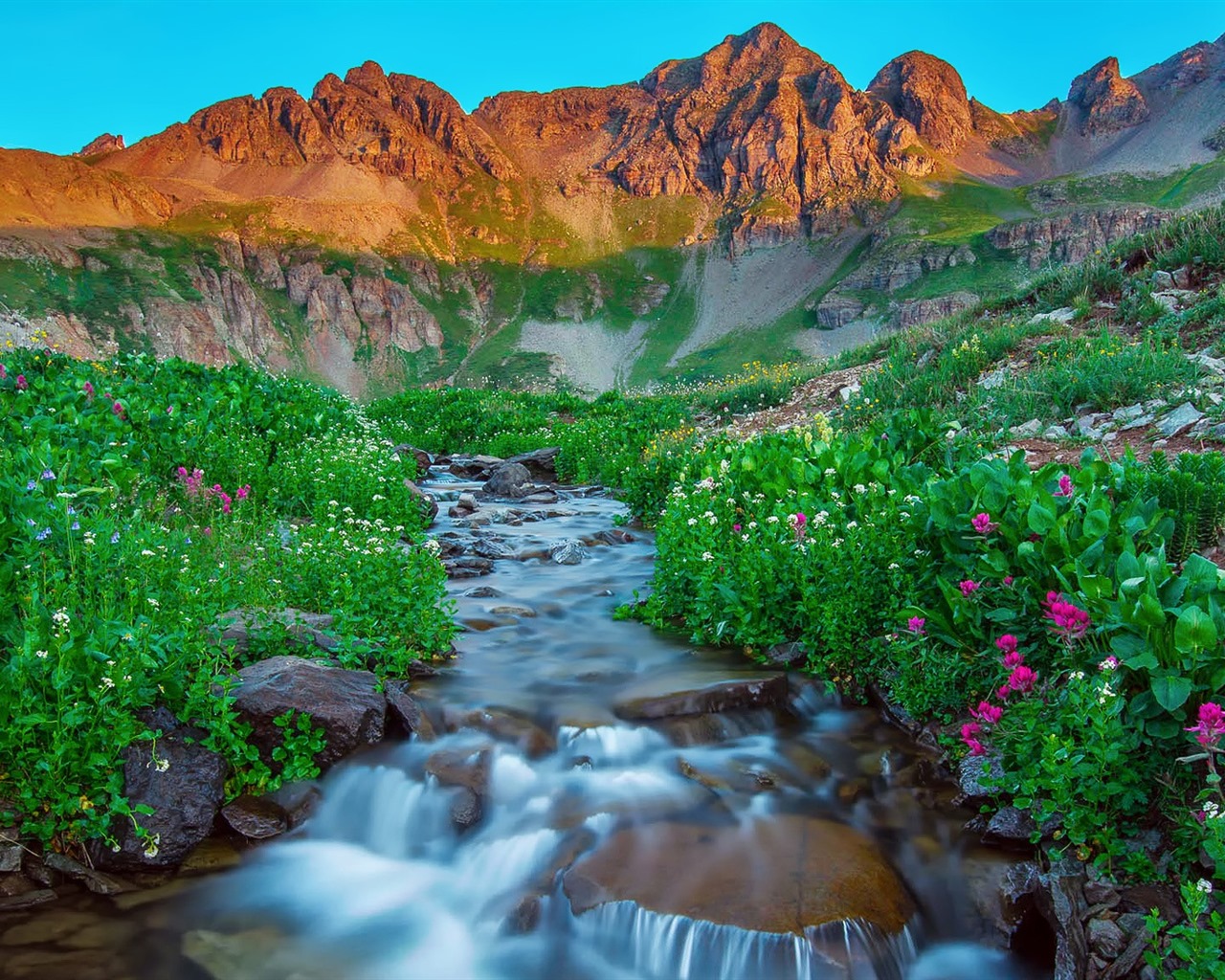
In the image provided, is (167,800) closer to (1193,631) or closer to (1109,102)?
(1193,631)

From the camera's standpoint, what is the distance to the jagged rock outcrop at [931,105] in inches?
7264

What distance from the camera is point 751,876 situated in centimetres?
370

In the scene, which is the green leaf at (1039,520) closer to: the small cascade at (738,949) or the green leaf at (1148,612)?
the green leaf at (1148,612)

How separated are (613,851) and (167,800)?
226cm

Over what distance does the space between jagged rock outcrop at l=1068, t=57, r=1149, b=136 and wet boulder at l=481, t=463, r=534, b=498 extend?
22232cm

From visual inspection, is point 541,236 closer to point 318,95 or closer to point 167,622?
point 318,95

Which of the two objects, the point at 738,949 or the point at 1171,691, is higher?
the point at 1171,691

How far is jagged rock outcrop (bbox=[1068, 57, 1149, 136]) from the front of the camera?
182 m

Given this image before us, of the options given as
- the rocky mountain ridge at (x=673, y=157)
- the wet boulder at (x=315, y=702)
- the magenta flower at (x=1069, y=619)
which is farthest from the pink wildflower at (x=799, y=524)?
the rocky mountain ridge at (x=673, y=157)

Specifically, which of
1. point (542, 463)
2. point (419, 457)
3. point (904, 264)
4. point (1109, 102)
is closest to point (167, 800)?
point (542, 463)

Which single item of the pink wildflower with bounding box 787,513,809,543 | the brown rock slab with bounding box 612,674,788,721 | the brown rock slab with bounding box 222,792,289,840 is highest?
the pink wildflower with bounding box 787,513,809,543

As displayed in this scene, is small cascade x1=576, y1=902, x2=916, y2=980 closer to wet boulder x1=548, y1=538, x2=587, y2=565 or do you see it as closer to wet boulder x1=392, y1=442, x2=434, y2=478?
wet boulder x1=548, y1=538, x2=587, y2=565

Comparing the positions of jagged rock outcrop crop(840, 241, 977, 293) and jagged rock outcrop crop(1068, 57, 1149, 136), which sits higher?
jagged rock outcrop crop(1068, 57, 1149, 136)

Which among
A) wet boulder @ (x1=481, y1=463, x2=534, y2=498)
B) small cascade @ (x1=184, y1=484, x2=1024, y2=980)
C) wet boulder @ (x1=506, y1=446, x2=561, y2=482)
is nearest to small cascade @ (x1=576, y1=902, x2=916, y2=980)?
small cascade @ (x1=184, y1=484, x2=1024, y2=980)
